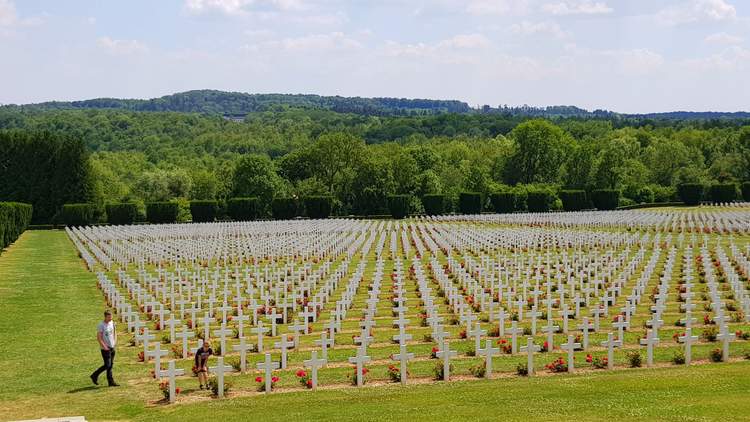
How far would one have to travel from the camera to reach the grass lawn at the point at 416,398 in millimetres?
11445

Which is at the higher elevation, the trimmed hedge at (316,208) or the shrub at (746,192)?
the shrub at (746,192)

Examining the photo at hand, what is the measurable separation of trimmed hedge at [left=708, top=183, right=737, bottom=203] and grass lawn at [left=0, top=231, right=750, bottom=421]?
73.6 metres

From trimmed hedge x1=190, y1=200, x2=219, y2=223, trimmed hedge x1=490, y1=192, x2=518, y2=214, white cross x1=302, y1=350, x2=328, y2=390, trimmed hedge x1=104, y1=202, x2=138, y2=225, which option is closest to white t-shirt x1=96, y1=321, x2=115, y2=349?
white cross x1=302, y1=350, x2=328, y2=390

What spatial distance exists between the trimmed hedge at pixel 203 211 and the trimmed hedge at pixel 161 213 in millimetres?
2127

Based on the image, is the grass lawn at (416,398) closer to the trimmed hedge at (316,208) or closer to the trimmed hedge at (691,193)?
the trimmed hedge at (316,208)

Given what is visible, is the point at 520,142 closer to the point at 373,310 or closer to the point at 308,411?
the point at 373,310

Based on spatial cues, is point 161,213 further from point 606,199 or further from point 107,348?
point 107,348

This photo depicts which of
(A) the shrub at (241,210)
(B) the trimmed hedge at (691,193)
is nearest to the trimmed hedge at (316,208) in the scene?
(A) the shrub at (241,210)

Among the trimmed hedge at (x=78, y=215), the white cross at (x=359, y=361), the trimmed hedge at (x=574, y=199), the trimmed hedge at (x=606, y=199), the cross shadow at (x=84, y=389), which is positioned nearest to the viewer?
the white cross at (x=359, y=361)

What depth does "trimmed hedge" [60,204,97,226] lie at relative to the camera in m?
72.9

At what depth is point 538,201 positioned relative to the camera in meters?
80.8

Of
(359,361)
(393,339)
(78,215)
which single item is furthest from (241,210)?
(359,361)

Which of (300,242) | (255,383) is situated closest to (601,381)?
(255,383)

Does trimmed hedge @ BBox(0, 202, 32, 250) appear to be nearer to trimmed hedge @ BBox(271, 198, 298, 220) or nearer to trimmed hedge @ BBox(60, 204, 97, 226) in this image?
trimmed hedge @ BBox(60, 204, 97, 226)
